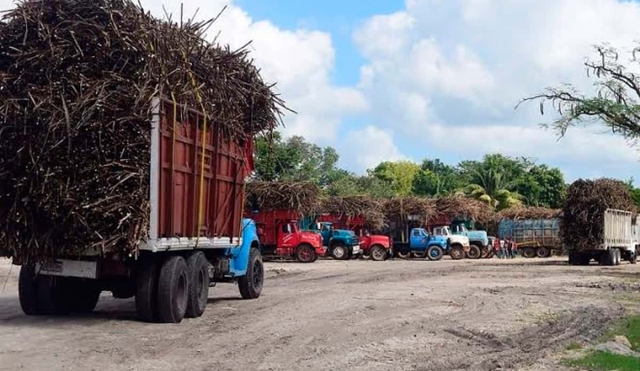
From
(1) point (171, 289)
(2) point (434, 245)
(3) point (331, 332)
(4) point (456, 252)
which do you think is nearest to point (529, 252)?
(4) point (456, 252)

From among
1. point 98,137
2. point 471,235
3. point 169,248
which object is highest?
point 98,137

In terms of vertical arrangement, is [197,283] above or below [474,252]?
below

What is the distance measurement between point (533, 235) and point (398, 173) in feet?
183

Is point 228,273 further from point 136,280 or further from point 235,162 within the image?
point 136,280

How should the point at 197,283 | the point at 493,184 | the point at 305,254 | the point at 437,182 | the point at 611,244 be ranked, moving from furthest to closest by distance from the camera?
the point at 437,182 < the point at 493,184 < the point at 305,254 < the point at 611,244 < the point at 197,283

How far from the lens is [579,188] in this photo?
1625 inches

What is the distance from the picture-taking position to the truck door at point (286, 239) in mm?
42156

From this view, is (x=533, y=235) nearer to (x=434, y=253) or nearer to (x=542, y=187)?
(x=434, y=253)

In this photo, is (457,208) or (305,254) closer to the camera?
(305,254)

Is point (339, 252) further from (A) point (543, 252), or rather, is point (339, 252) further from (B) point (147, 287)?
(B) point (147, 287)

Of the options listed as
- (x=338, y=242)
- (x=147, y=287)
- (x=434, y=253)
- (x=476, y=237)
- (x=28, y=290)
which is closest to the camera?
(x=147, y=287)

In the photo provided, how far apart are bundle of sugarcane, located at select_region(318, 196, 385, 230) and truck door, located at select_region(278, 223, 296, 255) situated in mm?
8116

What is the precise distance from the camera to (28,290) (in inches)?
574

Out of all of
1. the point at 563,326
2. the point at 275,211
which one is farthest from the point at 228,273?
the point at 275,211
